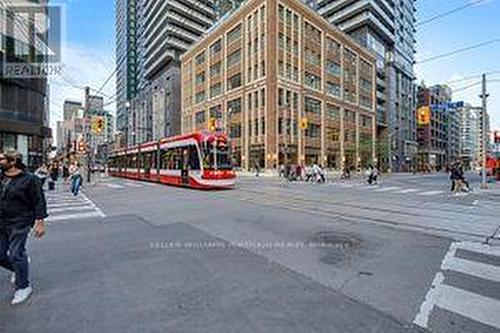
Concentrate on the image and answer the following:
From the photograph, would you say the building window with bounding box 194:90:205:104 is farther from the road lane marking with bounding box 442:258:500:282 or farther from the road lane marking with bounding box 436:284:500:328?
the road lane marking with bounding box 436:284:500:328

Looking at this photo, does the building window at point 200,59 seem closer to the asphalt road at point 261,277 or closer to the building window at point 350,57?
the building window at point 350,57

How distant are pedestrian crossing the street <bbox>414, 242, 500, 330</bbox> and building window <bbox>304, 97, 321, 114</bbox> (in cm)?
5853

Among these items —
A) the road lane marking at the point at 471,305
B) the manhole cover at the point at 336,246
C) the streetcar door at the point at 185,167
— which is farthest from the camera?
the streetcar door at the point at 185,167

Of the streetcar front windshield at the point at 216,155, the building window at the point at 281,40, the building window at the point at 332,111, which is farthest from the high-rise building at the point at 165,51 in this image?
the streetcar front windshield at the point at 216,155

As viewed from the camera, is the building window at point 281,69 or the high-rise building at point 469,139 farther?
the high-rise building at point 469,139

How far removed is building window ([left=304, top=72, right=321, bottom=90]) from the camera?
65.6 metres

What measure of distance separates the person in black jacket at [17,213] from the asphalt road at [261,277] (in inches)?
14.9

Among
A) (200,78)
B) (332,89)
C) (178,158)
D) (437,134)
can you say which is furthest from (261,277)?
(437,134)

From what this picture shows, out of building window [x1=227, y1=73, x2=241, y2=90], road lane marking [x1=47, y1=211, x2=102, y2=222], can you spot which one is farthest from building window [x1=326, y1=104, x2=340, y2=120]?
road lane marking [x1=47, y1=211, x2=102, y2=222]

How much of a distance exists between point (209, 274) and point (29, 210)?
2.62m

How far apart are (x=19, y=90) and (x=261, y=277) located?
136ft

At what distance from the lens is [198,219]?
11.6m

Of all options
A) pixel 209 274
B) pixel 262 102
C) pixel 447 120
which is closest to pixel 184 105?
pixel 262 102

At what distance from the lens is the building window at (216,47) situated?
72062 mm
